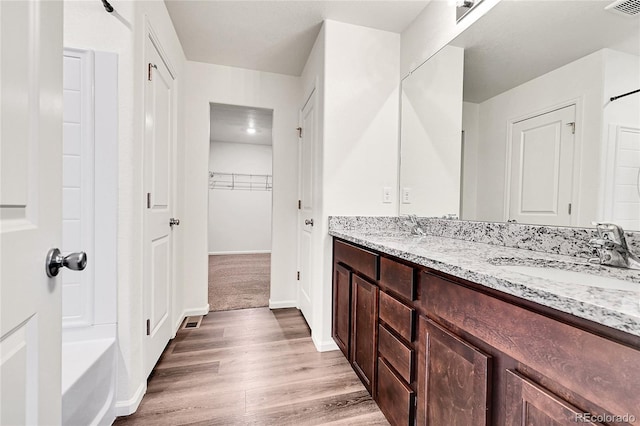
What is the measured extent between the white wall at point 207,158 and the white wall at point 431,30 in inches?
46.1

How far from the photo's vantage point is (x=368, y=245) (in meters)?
1.34

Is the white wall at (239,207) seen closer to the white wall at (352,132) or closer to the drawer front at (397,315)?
the white wall at (352,132)

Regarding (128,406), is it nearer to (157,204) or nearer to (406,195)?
(157,204)

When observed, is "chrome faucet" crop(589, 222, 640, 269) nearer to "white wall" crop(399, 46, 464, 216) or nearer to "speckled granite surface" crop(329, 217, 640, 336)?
"speckled granite surface" crop(329, 217, 640, 336)

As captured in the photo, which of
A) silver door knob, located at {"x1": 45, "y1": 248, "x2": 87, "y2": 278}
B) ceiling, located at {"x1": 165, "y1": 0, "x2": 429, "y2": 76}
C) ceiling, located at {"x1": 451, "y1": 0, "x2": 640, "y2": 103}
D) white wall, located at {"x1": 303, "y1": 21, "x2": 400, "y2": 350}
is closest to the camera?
silver door knob, located at {"x1": 45, "y1": 248, "x2": 87, "y2": 278}

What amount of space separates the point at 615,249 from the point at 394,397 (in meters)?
0.94

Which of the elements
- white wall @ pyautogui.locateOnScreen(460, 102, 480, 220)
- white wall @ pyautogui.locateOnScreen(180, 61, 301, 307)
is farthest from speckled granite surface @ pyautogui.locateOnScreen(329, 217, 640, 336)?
white wall @ pyautogui.locateOnScreen(180, 61, 301, 307)

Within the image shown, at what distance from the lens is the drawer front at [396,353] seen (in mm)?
1029

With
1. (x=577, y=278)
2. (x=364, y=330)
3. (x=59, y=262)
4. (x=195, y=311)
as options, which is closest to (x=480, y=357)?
(x=577, y=278)

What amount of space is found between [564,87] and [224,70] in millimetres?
2548

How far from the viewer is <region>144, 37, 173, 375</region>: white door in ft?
4.94

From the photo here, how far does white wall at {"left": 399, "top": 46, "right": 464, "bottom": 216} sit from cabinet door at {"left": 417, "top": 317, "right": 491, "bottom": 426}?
95 cm

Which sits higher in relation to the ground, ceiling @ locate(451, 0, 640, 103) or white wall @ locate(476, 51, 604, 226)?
ceiling @ locate(451, 0, 640, 103)

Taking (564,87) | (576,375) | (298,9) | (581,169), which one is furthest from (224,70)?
(576,375)
